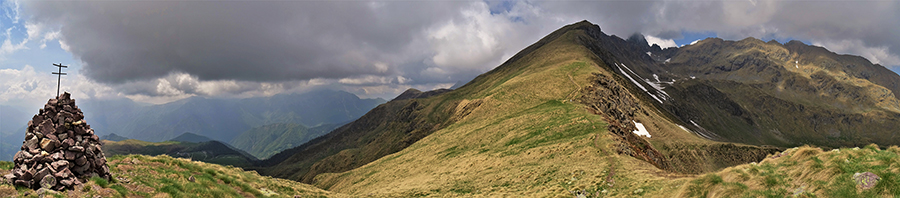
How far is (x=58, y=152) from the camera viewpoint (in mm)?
15008

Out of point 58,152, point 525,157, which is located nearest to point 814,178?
point 525,157

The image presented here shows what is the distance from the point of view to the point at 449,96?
164 m

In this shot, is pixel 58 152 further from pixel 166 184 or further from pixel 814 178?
pixel 814 178

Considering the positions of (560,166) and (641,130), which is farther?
(641,130)

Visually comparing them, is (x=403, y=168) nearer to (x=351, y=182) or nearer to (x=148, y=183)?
(x=351, y=182)

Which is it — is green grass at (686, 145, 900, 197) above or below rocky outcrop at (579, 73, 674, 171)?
below

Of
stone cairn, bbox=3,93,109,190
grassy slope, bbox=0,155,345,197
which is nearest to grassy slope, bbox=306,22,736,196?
grassy slope, bbox=0,155,345,197

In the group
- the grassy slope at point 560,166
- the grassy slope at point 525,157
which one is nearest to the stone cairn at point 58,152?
the grassy slope at point 560,166

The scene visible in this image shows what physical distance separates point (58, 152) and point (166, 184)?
440cm

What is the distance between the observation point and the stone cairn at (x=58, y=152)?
45.6 feet

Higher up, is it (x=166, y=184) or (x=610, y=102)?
(x=610, y=102)

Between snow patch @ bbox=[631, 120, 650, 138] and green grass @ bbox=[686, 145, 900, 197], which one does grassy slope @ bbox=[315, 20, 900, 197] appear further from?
snow patch @ bbox=[631, 120, 650, 138]

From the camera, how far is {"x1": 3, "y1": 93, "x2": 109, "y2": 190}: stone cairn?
13898 millimetres

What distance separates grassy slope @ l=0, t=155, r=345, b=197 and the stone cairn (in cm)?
53
